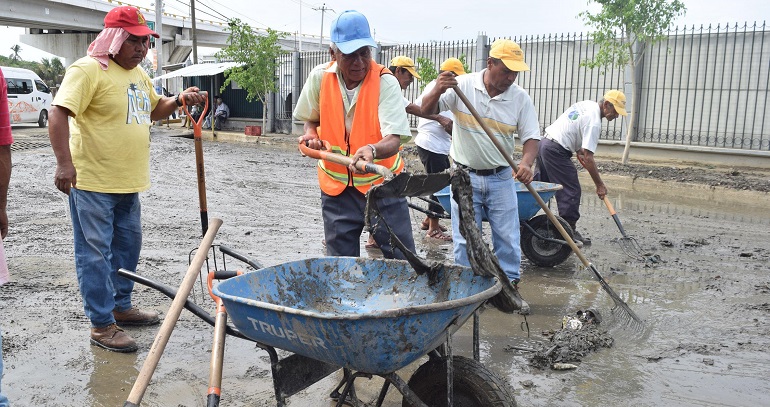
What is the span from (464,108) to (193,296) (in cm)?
239

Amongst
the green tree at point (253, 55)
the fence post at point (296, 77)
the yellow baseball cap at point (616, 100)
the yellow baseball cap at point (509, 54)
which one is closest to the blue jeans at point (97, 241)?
the yellow baseball cap at point (509, 54)

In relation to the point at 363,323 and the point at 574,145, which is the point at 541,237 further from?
the point at 363,323

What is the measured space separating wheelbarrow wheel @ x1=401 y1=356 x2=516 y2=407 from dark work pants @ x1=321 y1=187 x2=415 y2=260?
100 cm

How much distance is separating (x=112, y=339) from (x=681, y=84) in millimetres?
12874

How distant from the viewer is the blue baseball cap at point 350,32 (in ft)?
11.4

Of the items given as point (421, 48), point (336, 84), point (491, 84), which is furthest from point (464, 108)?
point (421, 48)

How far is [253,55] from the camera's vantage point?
67.6 ft

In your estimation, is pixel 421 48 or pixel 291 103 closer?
pixel 421 48

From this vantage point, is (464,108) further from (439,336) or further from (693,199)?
(693,199)

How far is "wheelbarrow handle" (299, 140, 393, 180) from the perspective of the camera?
308cm

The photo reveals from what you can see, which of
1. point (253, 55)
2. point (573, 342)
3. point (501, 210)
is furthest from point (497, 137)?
point (253, 55)

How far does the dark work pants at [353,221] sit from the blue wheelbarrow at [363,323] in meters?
0.44

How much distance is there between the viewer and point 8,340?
4.17 metres

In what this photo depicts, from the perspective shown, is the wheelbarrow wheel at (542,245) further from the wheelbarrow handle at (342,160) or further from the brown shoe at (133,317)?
the brown shoe at (133,317)
